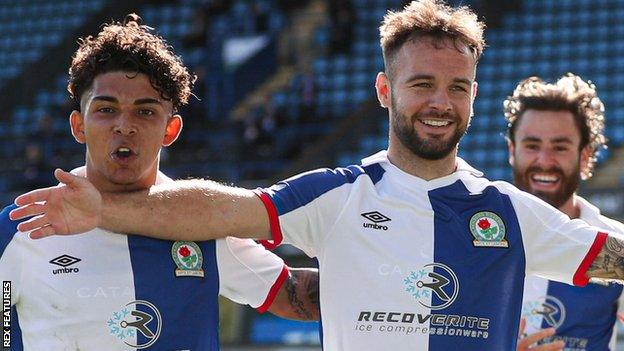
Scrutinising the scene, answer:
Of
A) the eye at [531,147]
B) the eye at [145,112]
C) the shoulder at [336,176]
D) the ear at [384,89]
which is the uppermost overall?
the ear at [384,89]

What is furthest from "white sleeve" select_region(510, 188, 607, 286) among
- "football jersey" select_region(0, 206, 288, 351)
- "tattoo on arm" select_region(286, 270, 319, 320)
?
"football jersey" select_region(0, 206, 288, 351)

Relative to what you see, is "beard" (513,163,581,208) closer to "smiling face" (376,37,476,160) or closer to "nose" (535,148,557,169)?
"nose" (535,148,557,169)

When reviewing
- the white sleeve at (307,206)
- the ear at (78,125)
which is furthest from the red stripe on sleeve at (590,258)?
the ear at (78,125)

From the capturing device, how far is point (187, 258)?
3.85m

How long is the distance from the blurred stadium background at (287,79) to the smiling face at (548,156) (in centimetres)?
767

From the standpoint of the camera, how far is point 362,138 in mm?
15023

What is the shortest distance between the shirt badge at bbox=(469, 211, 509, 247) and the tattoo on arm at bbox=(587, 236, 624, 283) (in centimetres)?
33

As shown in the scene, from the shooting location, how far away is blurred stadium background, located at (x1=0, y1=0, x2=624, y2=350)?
579 inches

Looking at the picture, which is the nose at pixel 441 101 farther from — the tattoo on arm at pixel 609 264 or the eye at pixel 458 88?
the tattoo on arm at pixel 609 264

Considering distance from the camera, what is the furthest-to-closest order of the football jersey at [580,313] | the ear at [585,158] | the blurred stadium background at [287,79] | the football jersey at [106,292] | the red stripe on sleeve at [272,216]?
the blurred stadium background at [287,79] → the ear at [585,158] → the football jersey at [580,313] → the red stripe on sleeve at [272,216] → the football jersey at [106,292]

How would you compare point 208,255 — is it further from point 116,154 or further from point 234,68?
point 234,68

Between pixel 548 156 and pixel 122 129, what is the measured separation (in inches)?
94.2

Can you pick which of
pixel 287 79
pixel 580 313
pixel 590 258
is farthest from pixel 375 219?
pixel 287 79

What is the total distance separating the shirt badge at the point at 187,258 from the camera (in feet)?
12.6
